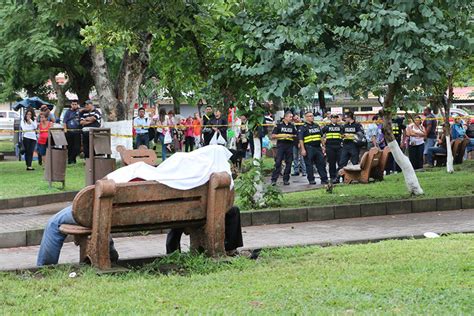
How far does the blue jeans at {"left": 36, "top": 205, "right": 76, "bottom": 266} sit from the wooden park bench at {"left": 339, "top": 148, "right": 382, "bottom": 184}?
470 inches

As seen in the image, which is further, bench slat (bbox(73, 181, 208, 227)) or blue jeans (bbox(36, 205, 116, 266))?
blue jeans (bbox(36, 205, 116, 266))

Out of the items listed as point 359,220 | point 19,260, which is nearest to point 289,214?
point 359,220

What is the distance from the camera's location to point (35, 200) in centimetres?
1688

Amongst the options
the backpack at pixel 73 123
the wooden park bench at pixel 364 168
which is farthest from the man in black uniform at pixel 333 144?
the backpack at pixel 73 123

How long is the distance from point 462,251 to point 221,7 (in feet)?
20.7

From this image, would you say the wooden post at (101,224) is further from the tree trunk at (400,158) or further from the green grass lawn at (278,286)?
the tree trunk at (400,158)

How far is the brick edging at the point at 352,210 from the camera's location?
1348cm

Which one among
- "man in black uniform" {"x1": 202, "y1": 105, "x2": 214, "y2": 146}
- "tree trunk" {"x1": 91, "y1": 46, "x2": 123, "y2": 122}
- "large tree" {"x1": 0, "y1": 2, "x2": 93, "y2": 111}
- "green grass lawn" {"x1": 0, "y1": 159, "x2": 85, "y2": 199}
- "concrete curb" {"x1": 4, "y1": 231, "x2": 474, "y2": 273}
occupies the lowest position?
"concrete curb" {"x1": 4, "y1": 231, "x2": 474, "y2": 273}

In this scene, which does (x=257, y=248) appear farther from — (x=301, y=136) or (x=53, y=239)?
(x=301, y=136)

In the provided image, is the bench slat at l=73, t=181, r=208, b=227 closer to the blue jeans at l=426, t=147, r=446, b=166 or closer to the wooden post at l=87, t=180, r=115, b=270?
the wooden post at l=87, t=180, r=115, b=270

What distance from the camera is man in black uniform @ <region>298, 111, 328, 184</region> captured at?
66.8 feet

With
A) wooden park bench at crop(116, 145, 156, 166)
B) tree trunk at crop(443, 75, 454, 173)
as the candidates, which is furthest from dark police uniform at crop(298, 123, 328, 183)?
wooden park bench at crop(116, 145, 156, 166)

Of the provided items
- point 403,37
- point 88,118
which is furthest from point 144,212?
point 88,118

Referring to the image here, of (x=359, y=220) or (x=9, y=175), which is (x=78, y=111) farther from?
(x=359, y=220)
